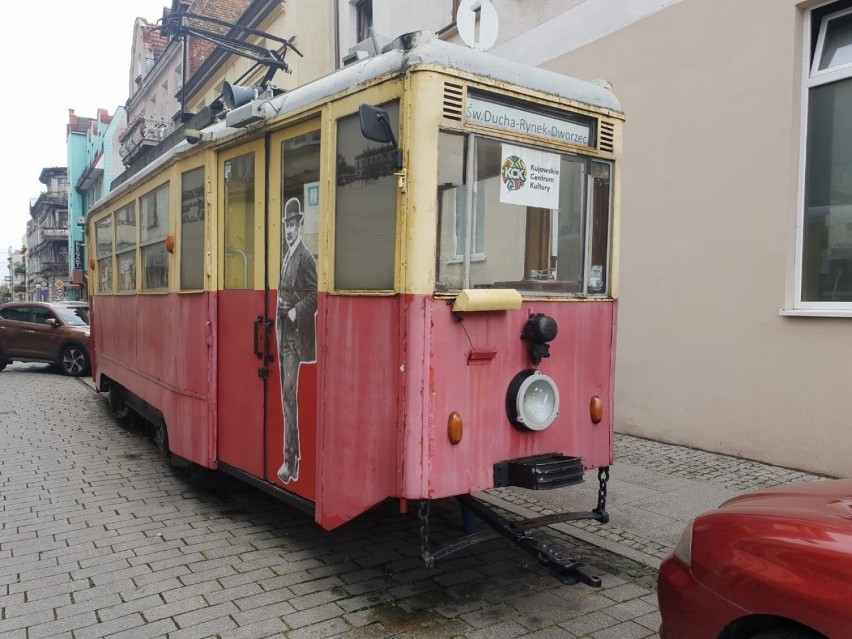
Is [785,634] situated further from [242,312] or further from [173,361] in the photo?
[173,361]

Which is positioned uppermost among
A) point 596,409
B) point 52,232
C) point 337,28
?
point 337,28

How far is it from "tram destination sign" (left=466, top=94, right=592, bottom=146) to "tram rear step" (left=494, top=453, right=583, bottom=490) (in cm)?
185

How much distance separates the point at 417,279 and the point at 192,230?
2910 millimetres

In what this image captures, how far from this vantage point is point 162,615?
3785mm

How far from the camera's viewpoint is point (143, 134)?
2839cm

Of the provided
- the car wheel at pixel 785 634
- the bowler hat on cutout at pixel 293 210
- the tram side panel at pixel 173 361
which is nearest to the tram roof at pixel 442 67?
the bowler hat on cutout at pixel 293 210

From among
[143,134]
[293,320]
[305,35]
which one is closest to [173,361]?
[293,320]

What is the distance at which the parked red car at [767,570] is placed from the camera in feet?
7.08

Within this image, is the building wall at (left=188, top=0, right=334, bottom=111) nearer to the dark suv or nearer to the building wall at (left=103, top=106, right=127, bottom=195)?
the dark suv

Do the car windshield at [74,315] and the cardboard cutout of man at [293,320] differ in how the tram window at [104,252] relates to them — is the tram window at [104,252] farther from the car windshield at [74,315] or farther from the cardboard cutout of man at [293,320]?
the car windshield at [74,315]

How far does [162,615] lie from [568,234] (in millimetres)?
3140

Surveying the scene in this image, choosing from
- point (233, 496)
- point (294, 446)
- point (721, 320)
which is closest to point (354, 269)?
point (294, 446)

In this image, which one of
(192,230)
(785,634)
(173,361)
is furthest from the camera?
(173,361)

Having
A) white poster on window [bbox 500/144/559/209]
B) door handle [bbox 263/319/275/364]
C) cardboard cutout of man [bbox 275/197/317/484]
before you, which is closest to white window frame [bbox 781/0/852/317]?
white poster on window [bbox 500/144/559/209]
